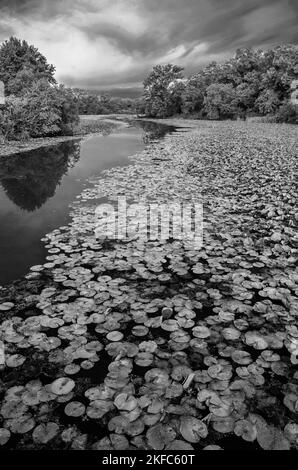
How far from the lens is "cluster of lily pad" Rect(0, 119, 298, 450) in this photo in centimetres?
197

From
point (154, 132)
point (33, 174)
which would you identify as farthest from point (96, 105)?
point (33, 174)

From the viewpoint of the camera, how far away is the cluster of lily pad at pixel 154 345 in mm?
1970

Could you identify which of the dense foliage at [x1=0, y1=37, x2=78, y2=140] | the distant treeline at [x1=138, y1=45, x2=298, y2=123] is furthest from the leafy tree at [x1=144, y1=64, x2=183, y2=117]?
the dense foliage at [x1=0, y1=37, x2=78, y2=140]

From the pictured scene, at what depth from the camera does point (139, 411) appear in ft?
6.75

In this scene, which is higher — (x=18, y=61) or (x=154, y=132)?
(x=18, y=61)

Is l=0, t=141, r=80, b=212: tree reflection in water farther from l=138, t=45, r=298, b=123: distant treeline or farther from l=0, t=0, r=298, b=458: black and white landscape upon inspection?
l=138, t=45, r=298, b=123: distant treeline

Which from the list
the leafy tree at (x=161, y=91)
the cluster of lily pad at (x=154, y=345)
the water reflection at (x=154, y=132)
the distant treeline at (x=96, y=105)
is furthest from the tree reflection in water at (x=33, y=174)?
the distant treeline at (x=96, y=105)

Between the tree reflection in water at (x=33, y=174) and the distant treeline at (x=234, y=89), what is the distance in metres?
28.0

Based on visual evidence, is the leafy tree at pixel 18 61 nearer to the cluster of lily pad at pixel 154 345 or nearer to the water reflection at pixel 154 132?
the water reflection at pixel 154 132

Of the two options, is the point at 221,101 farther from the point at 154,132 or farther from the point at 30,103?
the point at 30,103

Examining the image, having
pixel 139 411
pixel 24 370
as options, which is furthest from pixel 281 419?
pixel 24 370

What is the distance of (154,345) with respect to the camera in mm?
2652

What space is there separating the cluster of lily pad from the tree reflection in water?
9.41ft

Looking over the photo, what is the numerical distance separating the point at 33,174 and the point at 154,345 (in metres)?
8.80
